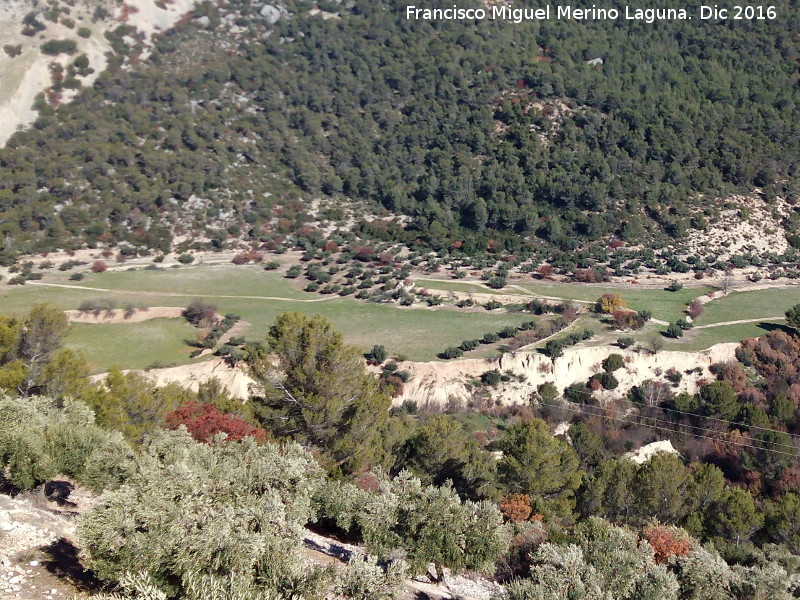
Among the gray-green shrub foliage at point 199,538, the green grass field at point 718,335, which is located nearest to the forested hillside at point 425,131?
the green grass field at point 718,335

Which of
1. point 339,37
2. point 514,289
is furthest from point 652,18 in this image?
point 514,289

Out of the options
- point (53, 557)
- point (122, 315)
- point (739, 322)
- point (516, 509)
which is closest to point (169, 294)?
point (122, 315)

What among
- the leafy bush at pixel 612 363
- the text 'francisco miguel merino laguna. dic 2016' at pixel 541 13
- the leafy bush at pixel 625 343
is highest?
the text 'francisco miguel merino laguna. dic 2016' at pixel 541 13

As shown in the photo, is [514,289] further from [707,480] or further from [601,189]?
[707,480]

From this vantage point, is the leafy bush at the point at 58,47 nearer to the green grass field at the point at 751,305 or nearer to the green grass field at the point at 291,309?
the green grass field at the point at 291,309

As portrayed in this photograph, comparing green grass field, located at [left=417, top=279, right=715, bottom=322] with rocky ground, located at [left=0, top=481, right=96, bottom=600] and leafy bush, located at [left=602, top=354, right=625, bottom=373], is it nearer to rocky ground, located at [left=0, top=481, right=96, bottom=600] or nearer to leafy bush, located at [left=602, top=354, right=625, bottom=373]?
leafy bush, located at [left=602, top=354, right=625, bottom=373]

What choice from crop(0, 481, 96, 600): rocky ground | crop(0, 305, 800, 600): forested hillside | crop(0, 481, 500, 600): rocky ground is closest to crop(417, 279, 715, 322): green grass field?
crop(0, 305, 800, 600): forested hillside
